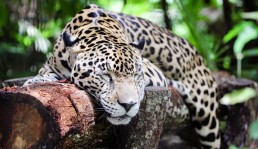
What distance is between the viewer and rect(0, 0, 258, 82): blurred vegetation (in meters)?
7.40

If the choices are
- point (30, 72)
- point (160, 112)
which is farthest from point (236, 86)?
point (30, 72)

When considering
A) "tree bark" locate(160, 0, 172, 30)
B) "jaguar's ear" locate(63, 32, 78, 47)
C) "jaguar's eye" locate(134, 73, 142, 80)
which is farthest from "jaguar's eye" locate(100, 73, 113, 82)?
"tree bark" locate(160, 0, 172, 30)

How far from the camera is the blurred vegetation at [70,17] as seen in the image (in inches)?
291

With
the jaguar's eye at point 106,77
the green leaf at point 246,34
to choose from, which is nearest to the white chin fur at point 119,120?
the jaguar's eye at point 106,77

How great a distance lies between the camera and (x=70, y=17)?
330 inches

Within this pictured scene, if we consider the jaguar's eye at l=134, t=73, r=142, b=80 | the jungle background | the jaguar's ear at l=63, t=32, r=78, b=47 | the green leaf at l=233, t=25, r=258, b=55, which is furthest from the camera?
the jungle background

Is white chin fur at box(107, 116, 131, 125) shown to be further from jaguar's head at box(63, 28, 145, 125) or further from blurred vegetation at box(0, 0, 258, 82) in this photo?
blurred vegetation at box(0, 0, 258, 82)

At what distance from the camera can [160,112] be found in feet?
14.0

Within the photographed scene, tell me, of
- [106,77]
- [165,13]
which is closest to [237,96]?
[106,77]

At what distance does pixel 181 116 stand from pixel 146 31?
1.01 meters

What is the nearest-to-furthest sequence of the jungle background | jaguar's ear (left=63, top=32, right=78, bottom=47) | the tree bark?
jaguar's ear (left=63, top=32, right=78, bottom=47) → the jungle background → the tree bark

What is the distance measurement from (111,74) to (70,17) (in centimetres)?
429

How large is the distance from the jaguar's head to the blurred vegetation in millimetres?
2387

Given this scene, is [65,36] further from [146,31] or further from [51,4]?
[51,4]
